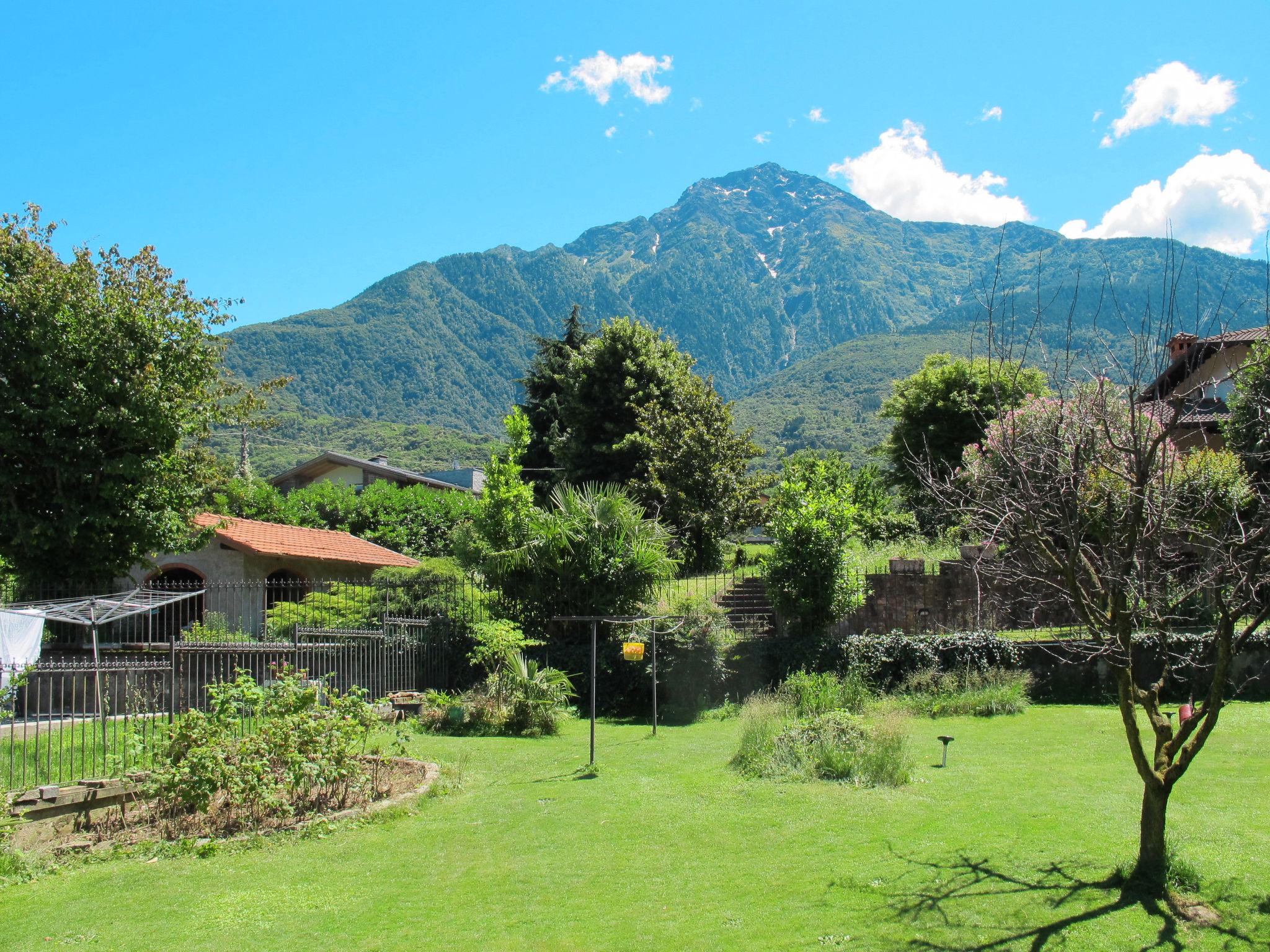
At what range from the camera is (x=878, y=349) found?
10231 cm

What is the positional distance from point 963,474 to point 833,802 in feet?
10.4

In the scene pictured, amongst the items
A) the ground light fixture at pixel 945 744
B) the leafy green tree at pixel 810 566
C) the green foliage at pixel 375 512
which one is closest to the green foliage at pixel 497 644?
the leafy green tree at pixel 810 566

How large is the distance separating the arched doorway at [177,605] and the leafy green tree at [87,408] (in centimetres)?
216

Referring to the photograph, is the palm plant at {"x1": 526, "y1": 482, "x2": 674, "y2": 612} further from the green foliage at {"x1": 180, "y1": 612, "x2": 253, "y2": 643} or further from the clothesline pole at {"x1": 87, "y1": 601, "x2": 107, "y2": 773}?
the clothesline pole at {"x1": 87, "y1": 601, "x2": 107, "y2": 773}

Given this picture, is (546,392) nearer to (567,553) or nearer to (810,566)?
(567,553)

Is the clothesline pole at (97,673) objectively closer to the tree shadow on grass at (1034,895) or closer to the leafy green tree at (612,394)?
the tree shadow on grass at (1034,895)

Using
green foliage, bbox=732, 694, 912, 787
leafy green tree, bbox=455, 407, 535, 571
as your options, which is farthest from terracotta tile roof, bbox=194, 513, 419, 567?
green foliage, bbox=732, 694, 912, 787

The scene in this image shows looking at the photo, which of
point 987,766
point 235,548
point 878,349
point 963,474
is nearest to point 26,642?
point 963,474

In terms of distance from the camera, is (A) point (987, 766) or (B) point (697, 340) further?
(B) point (697, 340)

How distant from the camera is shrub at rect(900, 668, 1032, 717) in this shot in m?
14.7

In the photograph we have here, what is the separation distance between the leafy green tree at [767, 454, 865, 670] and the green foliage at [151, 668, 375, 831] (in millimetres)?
9394

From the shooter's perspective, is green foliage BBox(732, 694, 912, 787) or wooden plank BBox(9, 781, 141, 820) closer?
wooden plank BBox(9, 781, 141, 820)

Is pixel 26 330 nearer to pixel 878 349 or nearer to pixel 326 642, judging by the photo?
pixel 326 642

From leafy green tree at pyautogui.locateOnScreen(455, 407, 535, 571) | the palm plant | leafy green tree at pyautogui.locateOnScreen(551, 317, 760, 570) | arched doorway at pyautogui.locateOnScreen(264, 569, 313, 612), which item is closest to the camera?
the palm plant
